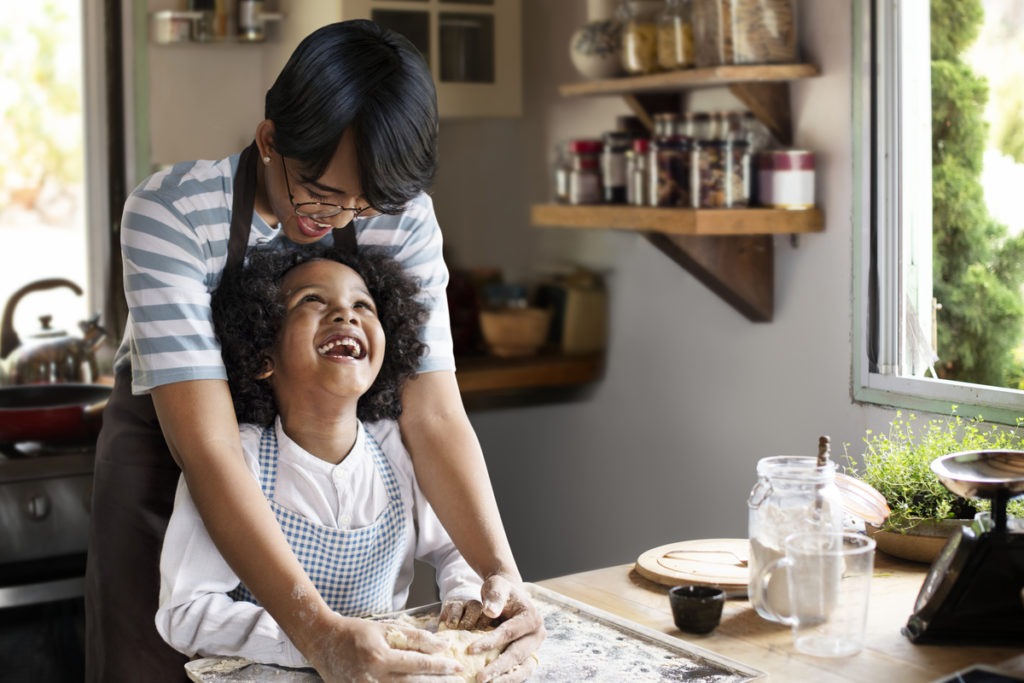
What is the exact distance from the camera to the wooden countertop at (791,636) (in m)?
1.32

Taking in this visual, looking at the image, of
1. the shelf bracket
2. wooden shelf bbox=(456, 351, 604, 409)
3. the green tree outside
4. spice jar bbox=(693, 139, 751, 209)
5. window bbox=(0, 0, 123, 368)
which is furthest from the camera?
window bbox=(0, 0, 123, 368)

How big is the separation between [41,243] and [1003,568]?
9.28 ft

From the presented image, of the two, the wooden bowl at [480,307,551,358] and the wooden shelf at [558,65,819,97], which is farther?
the wooden bowl at [480,307,551,358]

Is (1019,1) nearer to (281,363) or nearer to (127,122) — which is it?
(281,363)

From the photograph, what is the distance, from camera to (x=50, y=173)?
3.41m

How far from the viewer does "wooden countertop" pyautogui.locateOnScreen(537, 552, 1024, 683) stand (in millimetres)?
1322

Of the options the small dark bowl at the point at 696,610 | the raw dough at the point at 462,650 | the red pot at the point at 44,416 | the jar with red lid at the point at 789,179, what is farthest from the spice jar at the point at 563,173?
the raw dough at the point at 462,650

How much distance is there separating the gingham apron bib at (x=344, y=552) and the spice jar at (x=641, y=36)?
1.40 metres

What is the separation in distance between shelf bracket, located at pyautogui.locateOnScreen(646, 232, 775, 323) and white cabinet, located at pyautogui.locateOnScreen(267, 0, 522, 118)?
99 cm

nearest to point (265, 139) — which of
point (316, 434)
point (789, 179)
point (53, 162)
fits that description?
point (316, 434)

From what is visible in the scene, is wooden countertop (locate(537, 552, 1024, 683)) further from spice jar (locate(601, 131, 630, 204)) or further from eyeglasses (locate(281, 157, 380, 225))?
spice jar (locate(601, 131, 630, 204))

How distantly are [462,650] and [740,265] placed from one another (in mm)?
1442

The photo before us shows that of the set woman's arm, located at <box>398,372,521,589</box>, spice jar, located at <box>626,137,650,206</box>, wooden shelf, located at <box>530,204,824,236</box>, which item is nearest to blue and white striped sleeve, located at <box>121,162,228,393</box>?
woman's arm, located at <box>398,372,521,589</box>

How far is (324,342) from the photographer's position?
151 centimetres
